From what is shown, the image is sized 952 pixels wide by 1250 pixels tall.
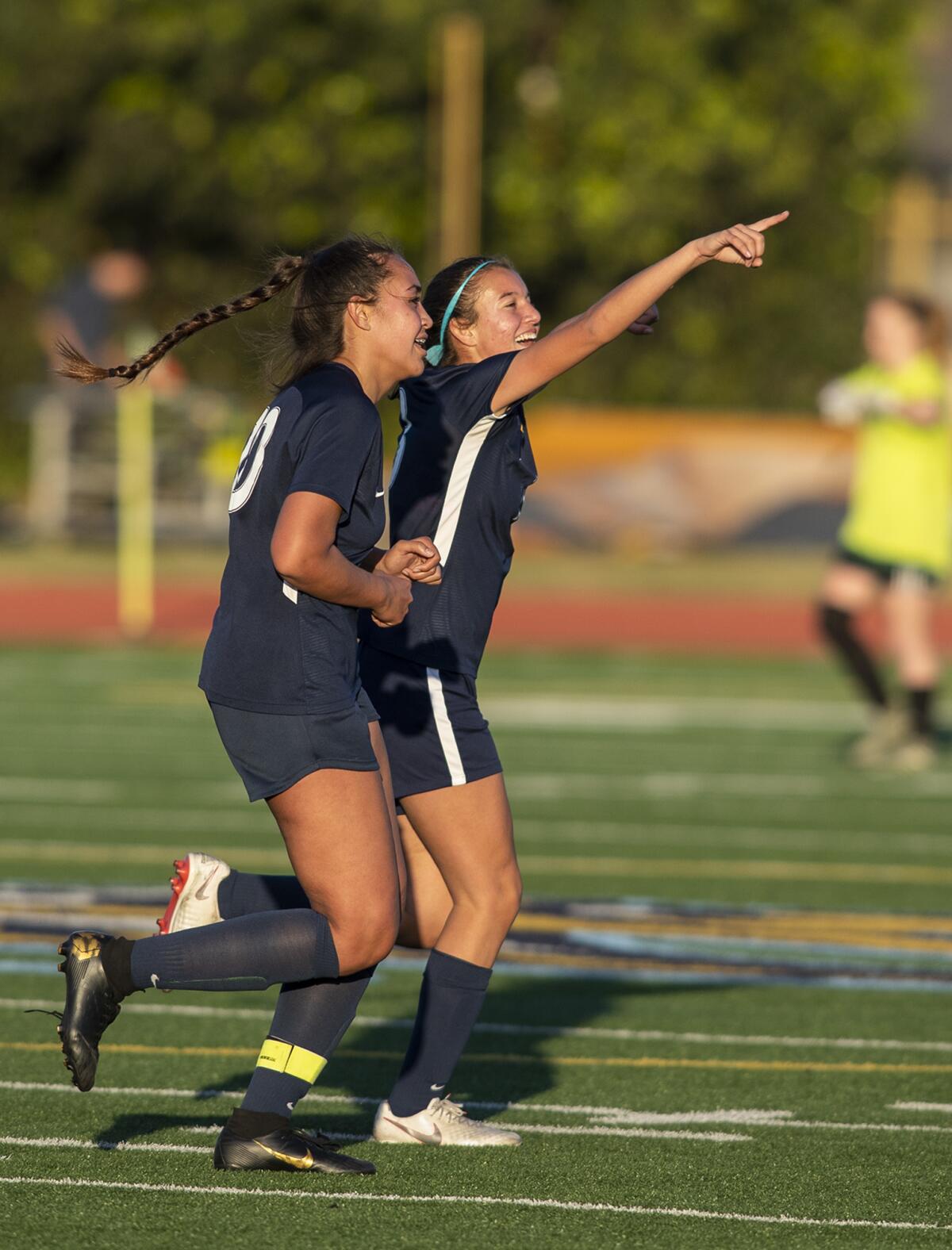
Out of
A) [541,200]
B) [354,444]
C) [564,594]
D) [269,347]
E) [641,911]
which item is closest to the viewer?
[354,444]

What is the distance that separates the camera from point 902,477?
12.2 meters

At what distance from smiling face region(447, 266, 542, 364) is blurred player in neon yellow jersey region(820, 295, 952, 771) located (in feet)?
22.7

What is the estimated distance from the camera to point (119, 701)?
16.0 meters

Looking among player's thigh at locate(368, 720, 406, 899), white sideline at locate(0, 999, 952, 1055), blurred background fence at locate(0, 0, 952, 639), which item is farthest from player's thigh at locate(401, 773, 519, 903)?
blurred background fence at locate(0, 0, 952, 639)

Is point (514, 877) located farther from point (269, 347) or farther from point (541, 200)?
point (541, 200)

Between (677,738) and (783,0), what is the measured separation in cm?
2395

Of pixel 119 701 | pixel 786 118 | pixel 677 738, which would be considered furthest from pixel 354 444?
pixel 786 118

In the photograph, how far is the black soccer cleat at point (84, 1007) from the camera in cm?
446

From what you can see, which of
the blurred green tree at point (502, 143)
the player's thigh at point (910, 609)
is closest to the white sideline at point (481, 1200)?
the player's thigh at point (910, 609)

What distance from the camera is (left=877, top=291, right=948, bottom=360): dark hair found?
39.5 ft

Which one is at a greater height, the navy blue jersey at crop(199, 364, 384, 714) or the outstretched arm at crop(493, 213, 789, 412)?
the outstretched arm at crop(493, 213, 789, 412)

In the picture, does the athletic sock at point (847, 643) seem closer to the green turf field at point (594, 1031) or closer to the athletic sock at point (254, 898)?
the green turf field at point (594, 1031)

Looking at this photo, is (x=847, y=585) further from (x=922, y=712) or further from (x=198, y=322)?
(x=198, y=322)

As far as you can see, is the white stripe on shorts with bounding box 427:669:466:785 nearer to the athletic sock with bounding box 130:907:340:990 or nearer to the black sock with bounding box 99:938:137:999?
the athletic sock with bounding box 130:907:340:990
